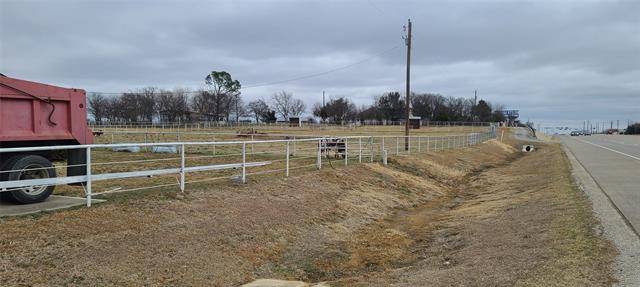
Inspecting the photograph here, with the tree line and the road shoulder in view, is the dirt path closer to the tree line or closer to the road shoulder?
the road shoulder

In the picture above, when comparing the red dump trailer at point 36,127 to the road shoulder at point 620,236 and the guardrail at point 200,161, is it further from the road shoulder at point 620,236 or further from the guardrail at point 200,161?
the road shoulder at point 620,236

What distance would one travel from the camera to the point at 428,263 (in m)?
8.16

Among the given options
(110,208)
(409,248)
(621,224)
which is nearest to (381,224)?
(409,248)

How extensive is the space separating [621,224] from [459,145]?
1092 inches

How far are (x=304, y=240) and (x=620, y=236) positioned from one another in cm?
533

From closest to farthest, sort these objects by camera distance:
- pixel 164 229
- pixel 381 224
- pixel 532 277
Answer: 1. pixel 532 277
2. pixel 164 229
3. pixel 381 224

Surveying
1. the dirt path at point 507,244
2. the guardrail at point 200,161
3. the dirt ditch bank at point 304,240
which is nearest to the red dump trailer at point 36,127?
the guardrail at point 200,161

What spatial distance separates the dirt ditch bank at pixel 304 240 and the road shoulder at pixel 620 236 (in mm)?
175

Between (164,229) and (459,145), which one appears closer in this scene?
(164,229)

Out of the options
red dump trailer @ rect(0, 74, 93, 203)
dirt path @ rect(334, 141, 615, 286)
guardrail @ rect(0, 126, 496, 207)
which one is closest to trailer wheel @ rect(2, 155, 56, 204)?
red dump trailer @ rect(0, 74, 93, 203)

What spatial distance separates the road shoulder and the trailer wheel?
8504 millimetres

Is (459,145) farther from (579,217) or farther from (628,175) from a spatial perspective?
(579,217)

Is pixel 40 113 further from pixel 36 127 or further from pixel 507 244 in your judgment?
pixel 507 244

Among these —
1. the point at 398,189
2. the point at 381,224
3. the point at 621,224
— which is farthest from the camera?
the point at 398,189
